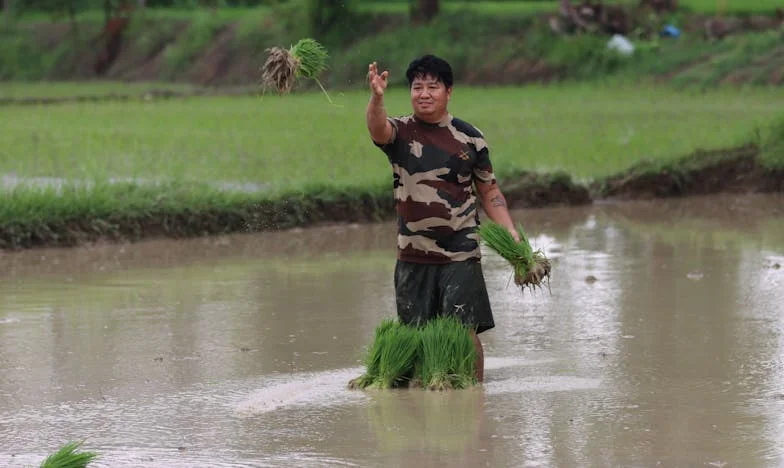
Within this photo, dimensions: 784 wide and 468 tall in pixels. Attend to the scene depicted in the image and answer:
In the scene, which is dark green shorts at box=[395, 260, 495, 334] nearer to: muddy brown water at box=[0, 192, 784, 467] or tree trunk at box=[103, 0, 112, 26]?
muddy brown water at box=[0, 192, 784, 467]

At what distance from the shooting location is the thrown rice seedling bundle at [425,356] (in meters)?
6.94

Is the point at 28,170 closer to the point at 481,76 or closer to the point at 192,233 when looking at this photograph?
the point at 192,233

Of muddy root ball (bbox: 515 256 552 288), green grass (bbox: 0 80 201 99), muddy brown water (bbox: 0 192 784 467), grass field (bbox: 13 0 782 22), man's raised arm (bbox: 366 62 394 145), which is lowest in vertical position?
muddy brown water (bbox: 0 192 784 467)

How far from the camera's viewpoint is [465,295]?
23.1 ft

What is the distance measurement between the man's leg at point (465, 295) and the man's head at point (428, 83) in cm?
71

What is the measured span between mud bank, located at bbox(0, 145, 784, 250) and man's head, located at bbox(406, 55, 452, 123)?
214 inches

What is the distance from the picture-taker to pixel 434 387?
22.9 ft

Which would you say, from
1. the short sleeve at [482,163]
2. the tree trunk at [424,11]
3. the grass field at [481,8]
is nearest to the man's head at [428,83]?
the short sleeve at [482,163]

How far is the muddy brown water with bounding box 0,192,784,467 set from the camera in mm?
6125

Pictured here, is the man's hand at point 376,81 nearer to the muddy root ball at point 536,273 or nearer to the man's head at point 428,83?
the man's head at point 428,83

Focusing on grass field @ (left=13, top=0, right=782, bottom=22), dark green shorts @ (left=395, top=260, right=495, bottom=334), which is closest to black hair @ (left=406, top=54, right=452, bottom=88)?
dark green shorts @ (left=395, top=260, right=495, bottom=334)

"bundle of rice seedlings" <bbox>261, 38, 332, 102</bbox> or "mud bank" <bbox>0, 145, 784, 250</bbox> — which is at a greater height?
"bundle of rice seedlings" <bbox>261, 38, 332, 102</bbox>

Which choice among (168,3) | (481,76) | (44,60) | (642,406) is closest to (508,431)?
(642,406)

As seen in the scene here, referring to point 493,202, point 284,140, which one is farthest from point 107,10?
point 493,202
